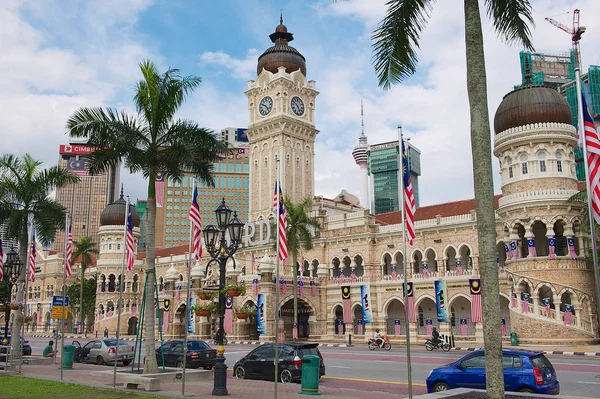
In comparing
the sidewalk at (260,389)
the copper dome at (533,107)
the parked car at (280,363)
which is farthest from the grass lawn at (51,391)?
the copper dome at (533,107)

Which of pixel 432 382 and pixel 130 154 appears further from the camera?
pixel 130 154

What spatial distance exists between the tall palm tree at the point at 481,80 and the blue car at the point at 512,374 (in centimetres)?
443

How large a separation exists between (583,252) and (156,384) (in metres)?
28.2

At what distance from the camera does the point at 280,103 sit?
60.1m

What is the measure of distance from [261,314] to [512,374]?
32.2 meters

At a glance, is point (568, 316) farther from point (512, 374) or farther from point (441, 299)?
point (512, 374)

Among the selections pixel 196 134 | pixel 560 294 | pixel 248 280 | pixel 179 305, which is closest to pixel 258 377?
pixel 196 134

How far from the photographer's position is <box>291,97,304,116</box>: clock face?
61.4 metres

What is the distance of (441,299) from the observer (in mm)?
39906

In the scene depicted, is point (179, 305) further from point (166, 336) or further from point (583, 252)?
point (583, 252)

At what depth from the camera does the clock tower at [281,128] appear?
59.5m

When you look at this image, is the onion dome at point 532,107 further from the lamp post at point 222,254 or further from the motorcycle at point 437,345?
the lamp post at point 222,254

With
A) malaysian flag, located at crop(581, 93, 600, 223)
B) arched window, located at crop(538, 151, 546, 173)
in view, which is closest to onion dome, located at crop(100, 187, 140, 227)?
arched window, located at crop(538, 151, 546, 173)

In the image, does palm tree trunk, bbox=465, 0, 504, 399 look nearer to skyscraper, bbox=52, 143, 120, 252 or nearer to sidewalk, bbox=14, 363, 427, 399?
sidewalk, bbox=14, 363, 427, 399
